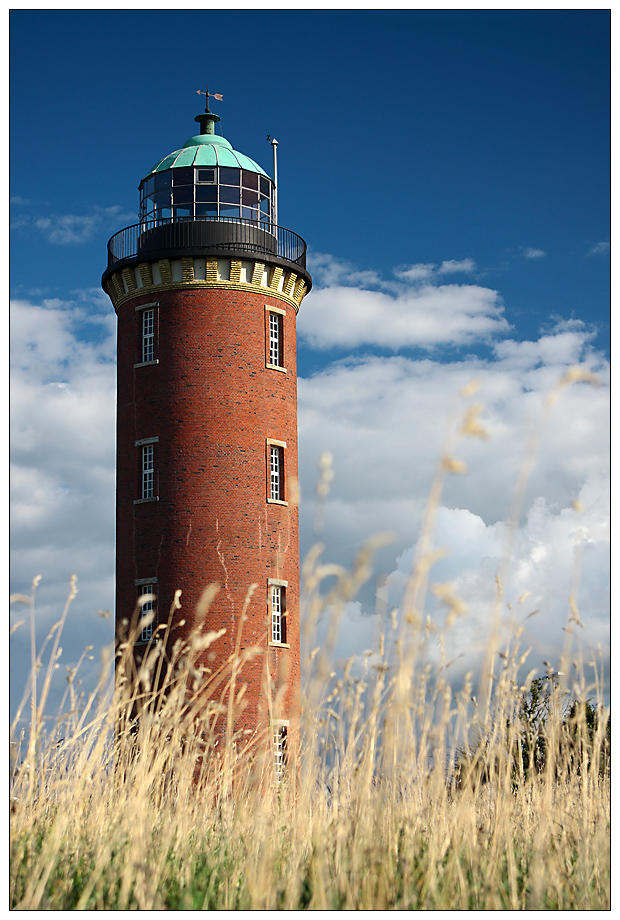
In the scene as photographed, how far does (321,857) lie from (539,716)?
3807mm

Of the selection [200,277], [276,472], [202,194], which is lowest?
[276,472]

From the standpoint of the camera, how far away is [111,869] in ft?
13.8

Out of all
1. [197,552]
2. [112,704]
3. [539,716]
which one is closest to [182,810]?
[112,704]

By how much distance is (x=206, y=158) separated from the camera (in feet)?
83.2

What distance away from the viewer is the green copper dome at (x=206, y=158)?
25.3 metres

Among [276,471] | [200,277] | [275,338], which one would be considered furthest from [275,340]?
[276,471]

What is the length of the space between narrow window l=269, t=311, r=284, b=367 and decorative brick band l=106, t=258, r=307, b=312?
2.00ft

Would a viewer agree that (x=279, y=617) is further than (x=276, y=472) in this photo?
No

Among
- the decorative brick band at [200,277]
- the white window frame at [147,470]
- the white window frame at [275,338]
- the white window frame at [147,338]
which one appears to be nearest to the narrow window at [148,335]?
the white window frame at [147,338]

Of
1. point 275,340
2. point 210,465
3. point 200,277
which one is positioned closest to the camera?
point 210,465

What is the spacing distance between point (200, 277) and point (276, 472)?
541cm

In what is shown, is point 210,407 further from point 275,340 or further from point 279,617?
point 279,617

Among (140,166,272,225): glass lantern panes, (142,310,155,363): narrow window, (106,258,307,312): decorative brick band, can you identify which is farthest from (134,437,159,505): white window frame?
(140,166,272,225): glass lantern panes
